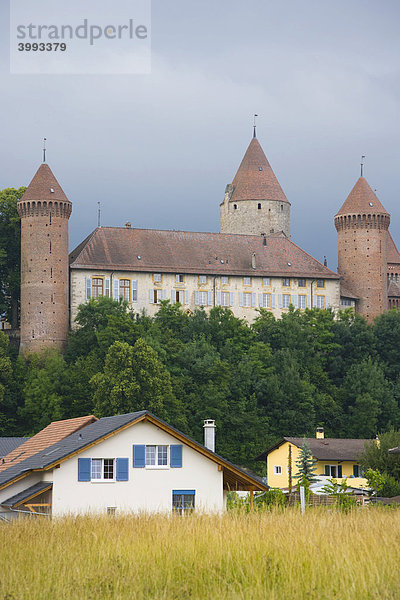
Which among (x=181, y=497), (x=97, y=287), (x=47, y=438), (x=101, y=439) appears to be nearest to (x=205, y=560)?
(x=101, y=439)

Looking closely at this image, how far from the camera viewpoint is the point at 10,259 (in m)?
80.6

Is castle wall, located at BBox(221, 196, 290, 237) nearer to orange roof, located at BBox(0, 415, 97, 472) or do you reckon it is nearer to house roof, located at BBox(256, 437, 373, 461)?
house roof, located at BBox(256, 437, 373, 461)

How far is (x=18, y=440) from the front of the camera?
185 ft

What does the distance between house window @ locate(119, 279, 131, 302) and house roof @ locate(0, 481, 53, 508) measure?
4838 centimetres

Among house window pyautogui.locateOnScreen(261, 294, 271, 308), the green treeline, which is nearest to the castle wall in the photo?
house window pyautogui.locateOnScreen(261, 294, 271, 308)

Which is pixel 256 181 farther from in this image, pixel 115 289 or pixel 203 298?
pixel 115 289

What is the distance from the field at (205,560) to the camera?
1402 centimetres

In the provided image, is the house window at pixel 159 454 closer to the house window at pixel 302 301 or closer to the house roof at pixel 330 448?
the house roof at pixel 330 448

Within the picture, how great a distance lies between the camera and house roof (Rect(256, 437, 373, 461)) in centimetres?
6206

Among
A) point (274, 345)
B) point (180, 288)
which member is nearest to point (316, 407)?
point (274, 345)

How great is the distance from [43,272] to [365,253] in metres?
24.5

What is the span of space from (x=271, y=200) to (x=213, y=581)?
82.5 meters

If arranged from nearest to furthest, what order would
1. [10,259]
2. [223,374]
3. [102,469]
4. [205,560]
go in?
[205,560] → [102,469] → [223,374] → [10,259]

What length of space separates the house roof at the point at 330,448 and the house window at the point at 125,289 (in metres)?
18.4
